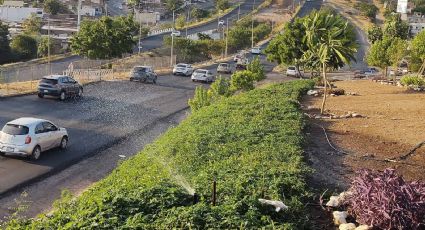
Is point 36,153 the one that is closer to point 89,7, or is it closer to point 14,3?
point 89,7

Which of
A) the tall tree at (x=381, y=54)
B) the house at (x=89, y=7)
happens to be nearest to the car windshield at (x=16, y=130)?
the tall tree at (x=381, y=54)

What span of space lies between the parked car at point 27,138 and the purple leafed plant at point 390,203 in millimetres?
11324

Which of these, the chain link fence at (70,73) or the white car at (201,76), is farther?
the white car at (201,76)

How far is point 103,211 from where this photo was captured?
934 centimetres

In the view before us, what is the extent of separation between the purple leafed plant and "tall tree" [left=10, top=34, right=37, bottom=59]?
246 ft

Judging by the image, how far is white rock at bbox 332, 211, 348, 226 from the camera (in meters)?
10.3

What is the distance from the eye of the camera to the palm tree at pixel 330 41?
28.0m

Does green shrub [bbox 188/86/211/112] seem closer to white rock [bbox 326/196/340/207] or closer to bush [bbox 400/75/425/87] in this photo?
white rock [bbox 326/196/340/207]

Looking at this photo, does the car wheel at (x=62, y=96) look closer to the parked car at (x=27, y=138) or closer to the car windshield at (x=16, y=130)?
the parked car at (x=27, y=138)

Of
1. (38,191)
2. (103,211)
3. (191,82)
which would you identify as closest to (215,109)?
(38,191)

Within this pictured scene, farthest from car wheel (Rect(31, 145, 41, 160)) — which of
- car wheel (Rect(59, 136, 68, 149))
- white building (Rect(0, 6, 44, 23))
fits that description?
white building (Rect(0, 6, 44, 23))

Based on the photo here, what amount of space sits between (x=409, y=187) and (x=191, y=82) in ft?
129

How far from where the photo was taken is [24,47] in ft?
265

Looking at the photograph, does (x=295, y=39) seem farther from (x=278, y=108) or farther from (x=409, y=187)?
(x=409, y=187)
